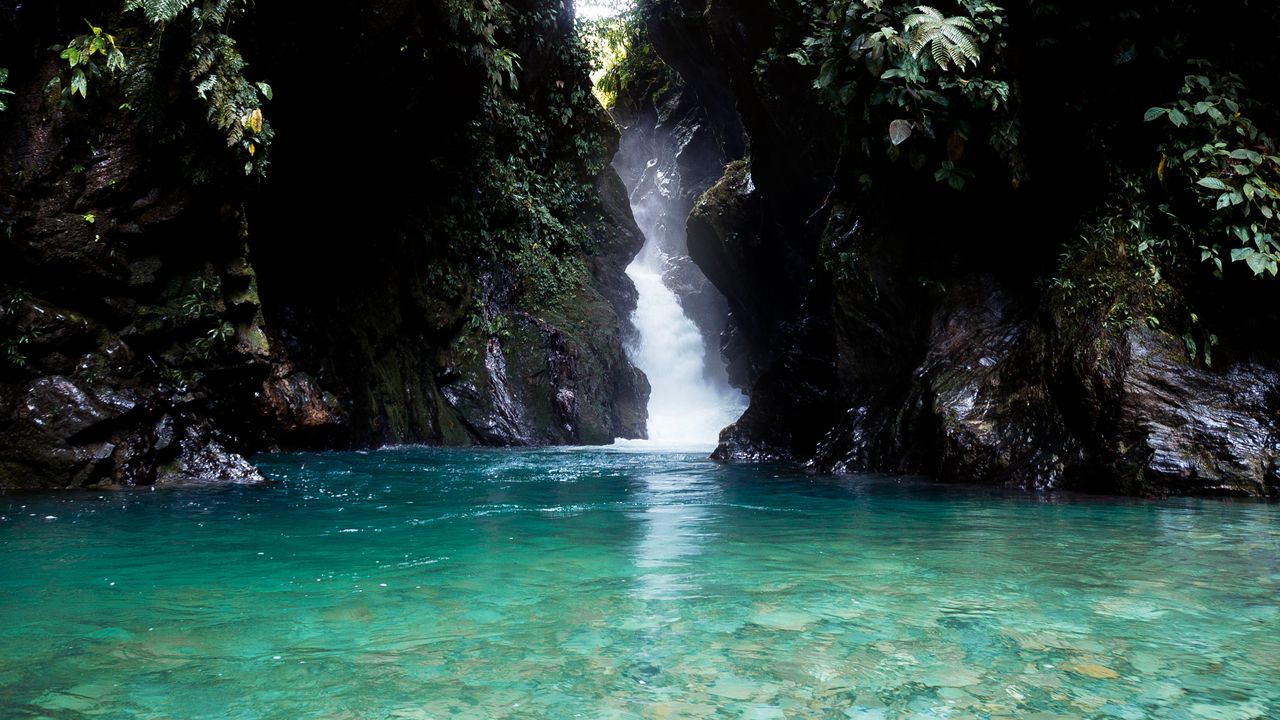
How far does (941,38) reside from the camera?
661cm

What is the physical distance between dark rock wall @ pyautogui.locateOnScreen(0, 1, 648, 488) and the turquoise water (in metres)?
1.91

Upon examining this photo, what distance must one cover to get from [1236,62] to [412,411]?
12.0 m

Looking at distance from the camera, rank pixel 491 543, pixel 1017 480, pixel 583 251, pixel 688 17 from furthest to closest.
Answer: pixel 583 251
pixel 688 17
pixel 1017 480
pixel 491 543

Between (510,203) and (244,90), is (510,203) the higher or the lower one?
the higher one

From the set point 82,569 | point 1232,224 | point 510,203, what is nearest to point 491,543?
point 82,569

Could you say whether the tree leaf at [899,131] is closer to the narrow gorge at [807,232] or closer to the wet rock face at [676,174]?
the narrow gorge at [807,232]

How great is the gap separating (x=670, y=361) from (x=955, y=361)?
1861cm

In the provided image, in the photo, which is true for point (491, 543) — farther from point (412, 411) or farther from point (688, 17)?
point (688, 17)

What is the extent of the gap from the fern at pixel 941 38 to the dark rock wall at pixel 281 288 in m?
6.12

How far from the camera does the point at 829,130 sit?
1273 cm

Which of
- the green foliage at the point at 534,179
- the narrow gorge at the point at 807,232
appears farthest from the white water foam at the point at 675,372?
the narrow gorge at the point at 807,232

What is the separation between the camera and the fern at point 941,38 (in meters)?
6.52

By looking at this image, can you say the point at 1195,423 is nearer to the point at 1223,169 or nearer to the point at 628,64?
the point at 1223,169

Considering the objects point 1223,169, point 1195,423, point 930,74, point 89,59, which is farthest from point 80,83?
point 1223,169
